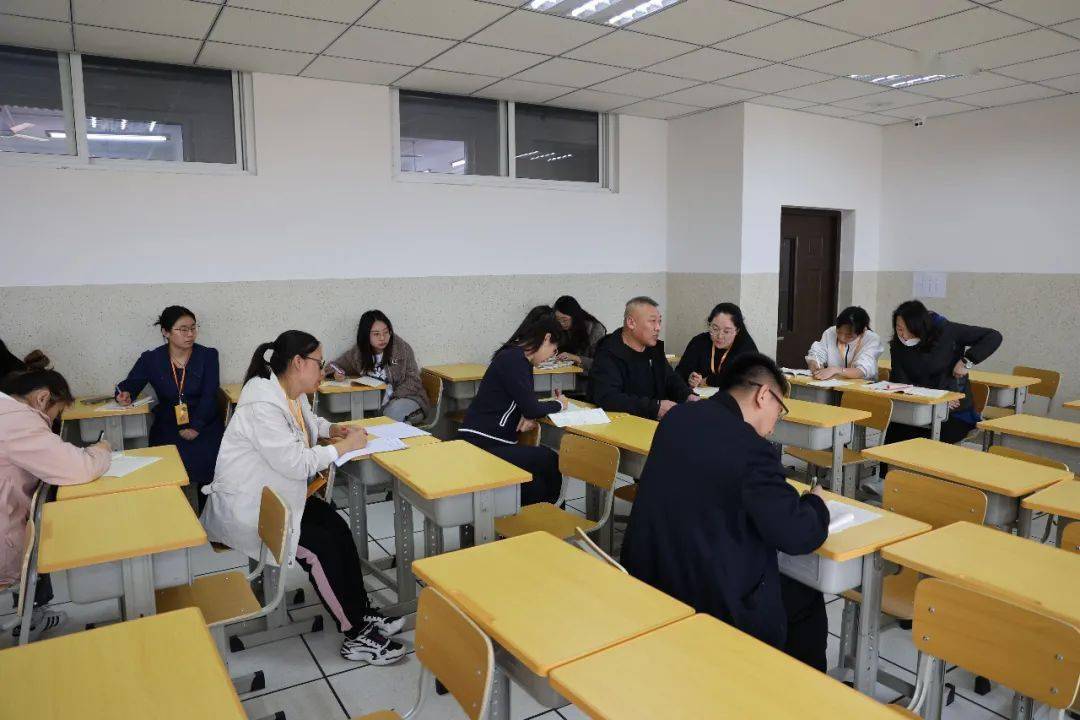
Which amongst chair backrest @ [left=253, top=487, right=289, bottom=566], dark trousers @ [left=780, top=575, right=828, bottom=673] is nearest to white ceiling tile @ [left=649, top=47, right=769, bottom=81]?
dark trousers @ [left=780, top=575, right=828, bottom=673]

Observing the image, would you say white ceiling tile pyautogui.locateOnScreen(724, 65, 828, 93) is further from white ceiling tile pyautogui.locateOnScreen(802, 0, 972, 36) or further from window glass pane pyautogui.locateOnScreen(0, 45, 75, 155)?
window glass pane pyautogui.locateOnScreen(0, 45, 75, 155)

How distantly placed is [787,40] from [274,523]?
13.2 ft

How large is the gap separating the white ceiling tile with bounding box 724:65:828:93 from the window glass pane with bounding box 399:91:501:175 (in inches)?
78.2

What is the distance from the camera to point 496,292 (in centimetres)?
615

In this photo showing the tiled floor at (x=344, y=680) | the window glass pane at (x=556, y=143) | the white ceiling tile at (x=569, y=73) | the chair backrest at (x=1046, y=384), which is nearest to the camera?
the tiled floor at (x=344, y=680)

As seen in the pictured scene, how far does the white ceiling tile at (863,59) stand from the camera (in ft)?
15.1

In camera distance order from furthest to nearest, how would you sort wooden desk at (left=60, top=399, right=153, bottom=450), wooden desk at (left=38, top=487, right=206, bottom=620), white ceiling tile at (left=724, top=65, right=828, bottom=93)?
white ceiling tile at (left=724, top=65, right=828, bottom=93), wooden desk at (left=60, top=399, right=153, bottom=450), wooden desk at (left=38, top=487, right=206, bottom=620)

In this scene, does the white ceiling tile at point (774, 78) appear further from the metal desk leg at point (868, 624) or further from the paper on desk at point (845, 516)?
the metal desk leg at point (868, 624)

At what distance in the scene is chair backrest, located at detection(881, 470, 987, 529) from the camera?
2.50 metres

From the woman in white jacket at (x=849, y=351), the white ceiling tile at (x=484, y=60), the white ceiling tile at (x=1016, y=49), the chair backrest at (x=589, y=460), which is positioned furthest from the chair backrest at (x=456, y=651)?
the white ceiling tile at (x=1016, y=49)

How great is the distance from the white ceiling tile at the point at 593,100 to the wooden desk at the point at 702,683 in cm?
497

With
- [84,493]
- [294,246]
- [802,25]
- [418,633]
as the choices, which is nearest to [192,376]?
[294,246]

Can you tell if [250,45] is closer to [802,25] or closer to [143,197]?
[143,197]

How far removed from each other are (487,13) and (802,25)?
5.97ft
